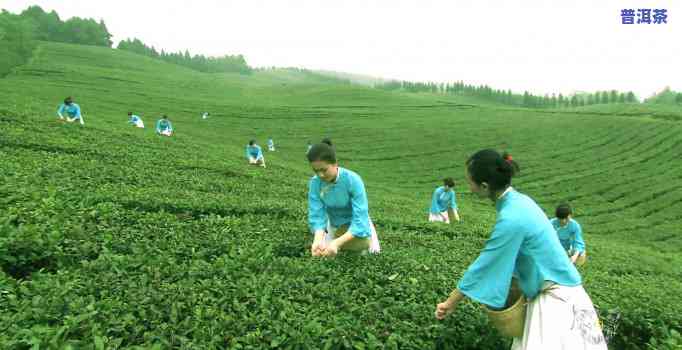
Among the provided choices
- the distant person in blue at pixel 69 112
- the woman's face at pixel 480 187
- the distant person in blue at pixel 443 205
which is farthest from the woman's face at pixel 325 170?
the distant person in blue at pixel 69 112

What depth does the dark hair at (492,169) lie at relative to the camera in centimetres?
299

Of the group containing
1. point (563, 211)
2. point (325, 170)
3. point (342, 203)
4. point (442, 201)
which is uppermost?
point (325, 170)

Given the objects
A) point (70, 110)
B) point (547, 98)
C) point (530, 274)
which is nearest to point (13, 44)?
point (70, 110)

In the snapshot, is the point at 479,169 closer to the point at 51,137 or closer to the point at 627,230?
the point at 51,137

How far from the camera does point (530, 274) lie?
297 cm

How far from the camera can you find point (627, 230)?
1933 centimetres

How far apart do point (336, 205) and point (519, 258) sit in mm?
2529

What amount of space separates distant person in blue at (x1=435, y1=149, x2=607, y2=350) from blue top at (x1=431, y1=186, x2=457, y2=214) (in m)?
9.50

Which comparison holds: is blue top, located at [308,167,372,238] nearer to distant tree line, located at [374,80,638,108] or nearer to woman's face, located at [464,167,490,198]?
woman's face, located at [464,167,490,198]

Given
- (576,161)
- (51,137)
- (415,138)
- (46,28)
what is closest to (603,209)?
(576,161)

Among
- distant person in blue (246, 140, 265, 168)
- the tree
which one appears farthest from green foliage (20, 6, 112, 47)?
the tree

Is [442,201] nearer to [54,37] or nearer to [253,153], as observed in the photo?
[253,153]

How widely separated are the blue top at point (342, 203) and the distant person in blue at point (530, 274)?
73.6 inches

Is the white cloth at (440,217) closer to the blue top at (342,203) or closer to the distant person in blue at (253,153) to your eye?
the blue top at (342,203)
